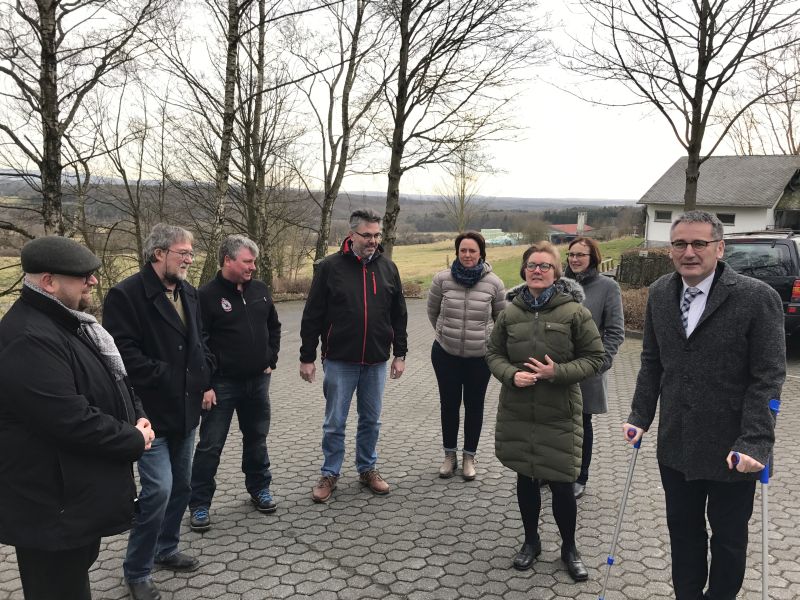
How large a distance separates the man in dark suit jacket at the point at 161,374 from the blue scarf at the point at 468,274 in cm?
210

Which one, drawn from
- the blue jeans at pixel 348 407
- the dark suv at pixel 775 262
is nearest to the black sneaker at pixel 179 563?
the blue jeans at pixel 348 407

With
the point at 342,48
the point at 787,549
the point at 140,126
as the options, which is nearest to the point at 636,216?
the point at 342,48

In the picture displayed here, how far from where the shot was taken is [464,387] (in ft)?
15.9

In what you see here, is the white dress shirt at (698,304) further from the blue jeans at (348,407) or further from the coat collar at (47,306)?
the coat collar at (47,306)

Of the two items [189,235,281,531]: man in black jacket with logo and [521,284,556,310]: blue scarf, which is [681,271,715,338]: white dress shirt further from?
[189,235,281,531]: man in black jacket with logo

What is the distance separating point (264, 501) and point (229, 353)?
1.16 meters

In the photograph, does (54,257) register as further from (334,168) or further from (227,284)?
(334,168)

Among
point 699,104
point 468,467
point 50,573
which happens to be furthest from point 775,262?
point 50,573

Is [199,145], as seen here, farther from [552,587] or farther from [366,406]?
[552,587]

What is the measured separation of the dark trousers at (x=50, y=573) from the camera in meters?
2.29

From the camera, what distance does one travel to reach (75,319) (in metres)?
2.33

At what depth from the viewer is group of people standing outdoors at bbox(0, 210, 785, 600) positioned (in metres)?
2.24

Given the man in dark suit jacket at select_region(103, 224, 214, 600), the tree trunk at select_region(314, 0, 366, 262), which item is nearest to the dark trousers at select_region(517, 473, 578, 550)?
the man in dark suit jacket at select_region(103, 224, 214, 600)

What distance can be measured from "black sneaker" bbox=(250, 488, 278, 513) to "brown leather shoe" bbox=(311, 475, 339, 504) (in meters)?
0.30
